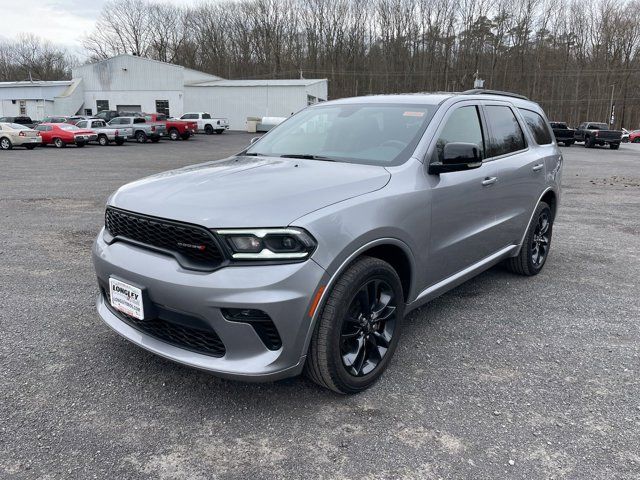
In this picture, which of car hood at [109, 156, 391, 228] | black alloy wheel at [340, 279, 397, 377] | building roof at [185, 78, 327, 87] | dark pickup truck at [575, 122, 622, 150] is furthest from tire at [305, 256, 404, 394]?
building roof at [185, 78, 327, 87]

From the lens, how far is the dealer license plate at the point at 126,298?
2.61m

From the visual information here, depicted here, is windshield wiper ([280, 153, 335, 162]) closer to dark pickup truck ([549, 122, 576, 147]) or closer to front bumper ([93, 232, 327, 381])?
front bumper ([93, 232, 327, 381])

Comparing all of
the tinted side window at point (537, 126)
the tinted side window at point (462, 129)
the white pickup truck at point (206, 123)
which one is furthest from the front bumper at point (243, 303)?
the white pickup truck at point (206, 123)

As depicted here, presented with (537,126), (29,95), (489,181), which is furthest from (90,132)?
(29,95)

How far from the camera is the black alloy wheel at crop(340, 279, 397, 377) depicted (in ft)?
9.16

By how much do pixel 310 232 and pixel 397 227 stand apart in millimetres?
718

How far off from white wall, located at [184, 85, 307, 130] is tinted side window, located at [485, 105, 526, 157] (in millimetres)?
44309

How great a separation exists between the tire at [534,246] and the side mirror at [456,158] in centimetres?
192

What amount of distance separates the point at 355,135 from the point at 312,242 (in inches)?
59.0

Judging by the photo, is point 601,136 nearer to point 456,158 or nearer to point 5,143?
point 456,158

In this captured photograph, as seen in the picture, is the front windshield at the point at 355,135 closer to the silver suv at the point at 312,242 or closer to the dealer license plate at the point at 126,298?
the silver suv at the point at 312,242

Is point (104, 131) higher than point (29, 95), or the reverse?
point (29, 95)

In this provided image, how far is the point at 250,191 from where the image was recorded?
105 inches

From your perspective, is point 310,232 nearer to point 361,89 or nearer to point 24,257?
point 24,257
